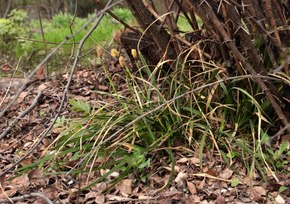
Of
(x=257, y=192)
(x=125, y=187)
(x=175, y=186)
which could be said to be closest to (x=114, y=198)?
(x=125, y=187)

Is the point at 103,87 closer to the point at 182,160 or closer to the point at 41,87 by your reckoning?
the point at 41,87

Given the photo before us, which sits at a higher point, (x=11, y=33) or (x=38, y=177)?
(x=11, y=33)

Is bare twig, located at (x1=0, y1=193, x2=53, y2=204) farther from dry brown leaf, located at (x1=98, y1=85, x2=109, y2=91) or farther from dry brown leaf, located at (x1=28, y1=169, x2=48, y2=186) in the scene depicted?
dry brown leaf, located at (x1=98, y1=85, x2=109, y2=91)

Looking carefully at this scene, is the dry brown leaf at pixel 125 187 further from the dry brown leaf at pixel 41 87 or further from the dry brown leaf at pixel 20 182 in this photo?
the dry brown leaf at pixel 41 87

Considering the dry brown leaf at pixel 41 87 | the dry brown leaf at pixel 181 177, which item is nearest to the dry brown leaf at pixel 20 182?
the dry brown leaf at pixel 181 177

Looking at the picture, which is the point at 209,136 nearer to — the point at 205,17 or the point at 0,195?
the point at 205,17

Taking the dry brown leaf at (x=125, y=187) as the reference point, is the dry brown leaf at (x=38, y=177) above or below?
above

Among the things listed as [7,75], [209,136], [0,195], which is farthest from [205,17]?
[7,75]

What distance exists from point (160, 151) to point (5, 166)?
976 millimetres

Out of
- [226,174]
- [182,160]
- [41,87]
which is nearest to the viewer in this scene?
[226,174]

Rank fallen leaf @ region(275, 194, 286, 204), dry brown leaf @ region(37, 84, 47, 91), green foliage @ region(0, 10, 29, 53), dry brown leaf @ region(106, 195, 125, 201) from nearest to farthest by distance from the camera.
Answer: fallen leaf @ region(275, 194, 286, 204)
dry brown leaf @ region(106, 195, 125, 201)
dry brown leaf @ region(37, 84, 47, 91)
green foliage @ region(0, 10, 29, 53)

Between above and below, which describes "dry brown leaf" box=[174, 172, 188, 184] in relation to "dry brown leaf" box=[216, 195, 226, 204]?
above

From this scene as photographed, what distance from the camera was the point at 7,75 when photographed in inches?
Result: 203

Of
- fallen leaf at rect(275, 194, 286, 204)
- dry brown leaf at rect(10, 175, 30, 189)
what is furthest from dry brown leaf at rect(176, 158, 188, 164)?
dry brown leaf at rect(10, 175, 30, 189)
